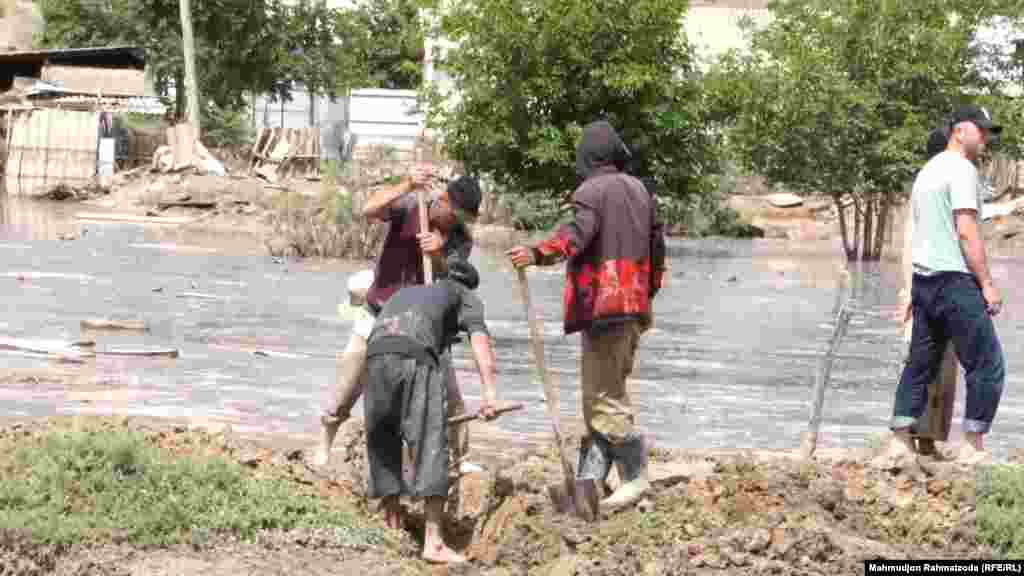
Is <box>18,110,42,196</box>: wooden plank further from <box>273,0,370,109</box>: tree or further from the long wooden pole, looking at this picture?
the long wooden pole

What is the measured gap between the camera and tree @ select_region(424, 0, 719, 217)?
28.0 meters

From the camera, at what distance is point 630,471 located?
318 inches

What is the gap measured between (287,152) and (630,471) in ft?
132

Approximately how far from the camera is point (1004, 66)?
34.9 metres

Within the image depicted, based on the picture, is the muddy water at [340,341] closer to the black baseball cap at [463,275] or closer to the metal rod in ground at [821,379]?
the metal rod in ground at [821,379]

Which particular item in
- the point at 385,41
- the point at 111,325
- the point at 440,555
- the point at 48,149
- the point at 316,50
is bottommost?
the point at 48,149

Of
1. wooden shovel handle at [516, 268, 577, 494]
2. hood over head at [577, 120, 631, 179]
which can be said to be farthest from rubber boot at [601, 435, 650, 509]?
hood over head at [577, 120, 631, 179]

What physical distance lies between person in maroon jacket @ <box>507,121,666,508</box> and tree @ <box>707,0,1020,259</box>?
2413 cm

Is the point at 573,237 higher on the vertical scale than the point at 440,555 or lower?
higher

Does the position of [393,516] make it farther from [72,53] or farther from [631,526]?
[72,53]

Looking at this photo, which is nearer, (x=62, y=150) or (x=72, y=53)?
(x=62, y=150)

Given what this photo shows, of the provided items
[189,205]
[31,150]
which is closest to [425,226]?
[189,205]

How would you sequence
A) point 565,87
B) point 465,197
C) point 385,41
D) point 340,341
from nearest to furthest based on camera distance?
point 465,197, point 340,341, point 565,87, point 385,41

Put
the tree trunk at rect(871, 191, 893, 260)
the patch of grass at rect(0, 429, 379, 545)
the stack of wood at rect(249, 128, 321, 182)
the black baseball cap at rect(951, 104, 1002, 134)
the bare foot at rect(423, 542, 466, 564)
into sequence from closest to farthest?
the patch of grass at rect(0, 429, 379, 545) < the bare foot at rect(423, 542, 466, 564) < the black baseball cap at rect(951, 104, 1002, 134) < the tree trunk at rect(871, 191, 893, 260) < the stack of wood at rect(249, 128, 321, 182)
